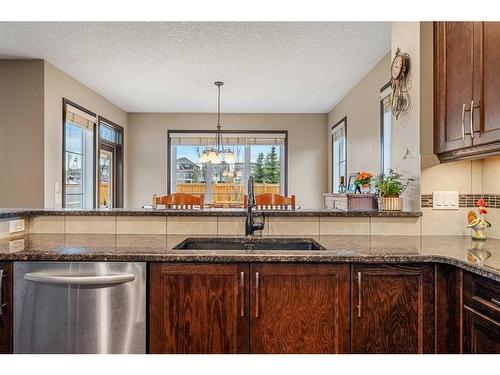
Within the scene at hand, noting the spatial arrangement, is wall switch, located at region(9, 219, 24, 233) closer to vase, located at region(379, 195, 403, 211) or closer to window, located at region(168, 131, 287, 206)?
vase, located at region(379, 195, 403, 211)

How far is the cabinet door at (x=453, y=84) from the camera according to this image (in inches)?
70.7

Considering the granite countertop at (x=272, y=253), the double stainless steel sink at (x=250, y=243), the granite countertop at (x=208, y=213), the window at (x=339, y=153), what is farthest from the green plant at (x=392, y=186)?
the window at (x=339, y=153)

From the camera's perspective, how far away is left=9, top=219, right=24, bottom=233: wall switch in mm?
2107

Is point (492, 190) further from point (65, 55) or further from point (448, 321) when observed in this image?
point (65, 55)

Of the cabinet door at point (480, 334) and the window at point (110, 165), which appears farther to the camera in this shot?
the window at point (110, 165)

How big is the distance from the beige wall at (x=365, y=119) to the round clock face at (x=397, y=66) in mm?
1378

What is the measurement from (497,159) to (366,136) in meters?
2.52

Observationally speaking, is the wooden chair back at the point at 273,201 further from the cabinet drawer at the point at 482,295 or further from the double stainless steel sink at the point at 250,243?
the cabinet drawer at the point at 482,295

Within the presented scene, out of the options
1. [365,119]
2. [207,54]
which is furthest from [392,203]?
[365,119]

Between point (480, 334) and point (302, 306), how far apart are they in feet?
2.05

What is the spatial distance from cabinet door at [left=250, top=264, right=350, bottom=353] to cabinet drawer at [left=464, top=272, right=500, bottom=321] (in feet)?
1.41

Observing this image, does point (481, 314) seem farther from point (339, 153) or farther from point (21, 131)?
point (339, 153)

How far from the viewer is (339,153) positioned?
6059 mm

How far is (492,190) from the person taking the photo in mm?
2100
